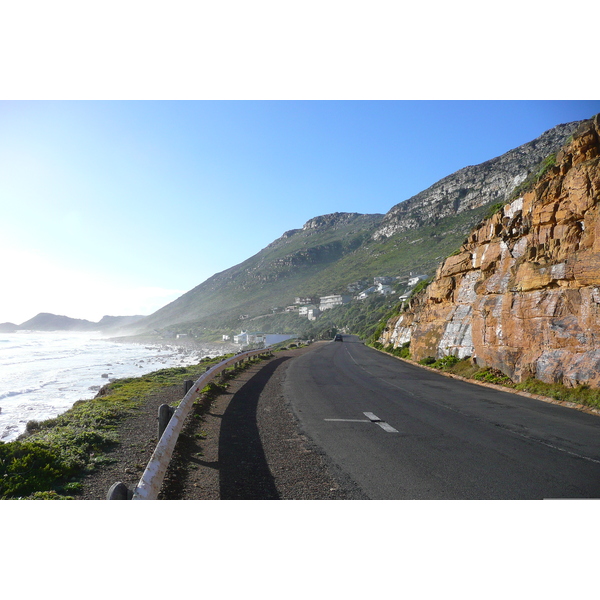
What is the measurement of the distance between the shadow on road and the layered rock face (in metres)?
9.06

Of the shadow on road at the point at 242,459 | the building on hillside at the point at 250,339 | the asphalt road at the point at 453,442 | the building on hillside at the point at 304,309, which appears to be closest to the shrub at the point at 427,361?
the asphalt road at the point at 453,442

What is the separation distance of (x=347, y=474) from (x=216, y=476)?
1.71 metres

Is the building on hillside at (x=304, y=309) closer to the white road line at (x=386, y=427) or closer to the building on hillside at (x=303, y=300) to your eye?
the building on hillside at (x=303, y=300)

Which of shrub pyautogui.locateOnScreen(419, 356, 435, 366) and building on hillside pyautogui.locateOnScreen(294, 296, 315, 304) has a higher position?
building on hillside pyautogui.locateOnScreen(294, 296, 315, 304)

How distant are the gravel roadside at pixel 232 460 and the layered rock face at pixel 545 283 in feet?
27.7

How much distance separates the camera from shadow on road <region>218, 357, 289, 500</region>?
4551mm

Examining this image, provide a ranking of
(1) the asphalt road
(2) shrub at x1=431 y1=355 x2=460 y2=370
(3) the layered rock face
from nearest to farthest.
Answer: (1) the asphalt road, (3) the layered rock face, (2) shrub at x1=431 y1=355 x2=460 y2=370

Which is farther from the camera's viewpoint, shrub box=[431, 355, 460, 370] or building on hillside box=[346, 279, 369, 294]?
building on hillside box=[346, 279, 369, 294]

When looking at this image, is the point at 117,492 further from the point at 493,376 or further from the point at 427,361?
the point at 427,361


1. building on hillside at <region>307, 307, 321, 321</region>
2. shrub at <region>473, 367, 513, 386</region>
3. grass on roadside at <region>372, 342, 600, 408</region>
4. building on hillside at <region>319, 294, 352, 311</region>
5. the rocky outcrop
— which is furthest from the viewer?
the rocky outcrop

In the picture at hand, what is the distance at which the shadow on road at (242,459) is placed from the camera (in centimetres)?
455

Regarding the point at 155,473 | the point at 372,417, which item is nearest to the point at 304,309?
the point at 372,417

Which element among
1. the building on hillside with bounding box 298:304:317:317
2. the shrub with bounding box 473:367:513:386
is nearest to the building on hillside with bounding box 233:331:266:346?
the building on hillside with bounding box 298:304:317:317

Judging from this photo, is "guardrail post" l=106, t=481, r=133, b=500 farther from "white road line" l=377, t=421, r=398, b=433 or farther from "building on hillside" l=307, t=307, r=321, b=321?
"building on hillside" l=307, t=307, r=321, b=321
